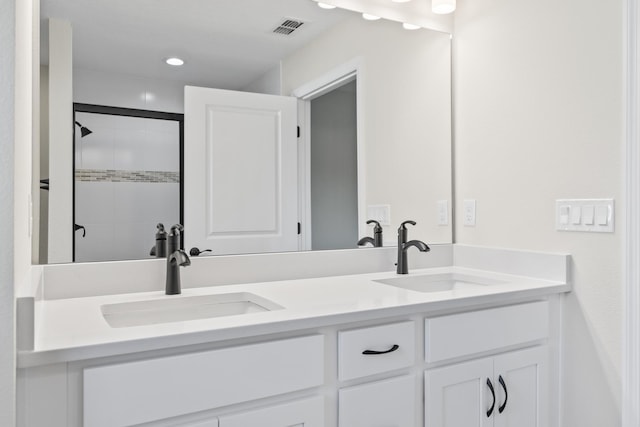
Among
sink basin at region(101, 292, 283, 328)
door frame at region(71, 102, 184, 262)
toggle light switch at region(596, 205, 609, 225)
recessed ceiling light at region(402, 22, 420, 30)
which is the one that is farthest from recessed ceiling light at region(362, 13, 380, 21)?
sink basin at region(101, 292, 283, 328)

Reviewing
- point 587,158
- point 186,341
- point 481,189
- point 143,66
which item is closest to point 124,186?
point 143,66

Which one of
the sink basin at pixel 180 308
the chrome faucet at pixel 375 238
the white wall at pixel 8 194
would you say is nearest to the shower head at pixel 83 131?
the sink basin at pixel 180 308

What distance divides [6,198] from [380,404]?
103 cm

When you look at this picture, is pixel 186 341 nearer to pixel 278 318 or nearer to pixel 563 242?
pixel 278 318

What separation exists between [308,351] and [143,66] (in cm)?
112

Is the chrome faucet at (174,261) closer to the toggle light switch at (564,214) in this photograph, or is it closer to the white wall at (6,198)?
the white wall at (6,198)

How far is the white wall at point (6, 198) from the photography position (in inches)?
31.4

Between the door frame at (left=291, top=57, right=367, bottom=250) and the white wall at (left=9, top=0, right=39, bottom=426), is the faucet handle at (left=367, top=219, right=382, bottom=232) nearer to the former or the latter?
the door frame at (left=291, top=57, right=367, bottom=250)

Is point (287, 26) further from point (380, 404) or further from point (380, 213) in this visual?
point (380, 404)

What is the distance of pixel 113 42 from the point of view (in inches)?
61.0

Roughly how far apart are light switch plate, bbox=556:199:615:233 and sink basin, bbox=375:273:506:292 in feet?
1.06

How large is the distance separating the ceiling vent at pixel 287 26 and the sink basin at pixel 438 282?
1.04m

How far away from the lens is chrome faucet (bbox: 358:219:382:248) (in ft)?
6.52

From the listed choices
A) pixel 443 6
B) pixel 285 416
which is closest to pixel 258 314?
pixel 285 416
